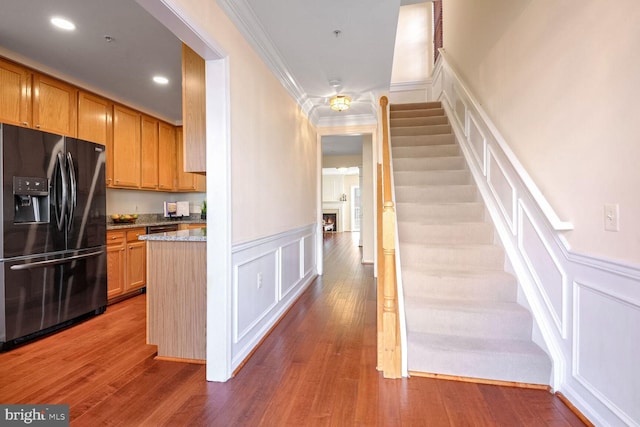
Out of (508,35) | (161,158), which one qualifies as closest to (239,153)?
(508,35)

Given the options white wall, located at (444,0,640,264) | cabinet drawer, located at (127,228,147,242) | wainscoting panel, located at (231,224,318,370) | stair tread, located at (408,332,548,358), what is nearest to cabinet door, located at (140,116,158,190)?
cabinet drawer, located at (127,228,147,242)

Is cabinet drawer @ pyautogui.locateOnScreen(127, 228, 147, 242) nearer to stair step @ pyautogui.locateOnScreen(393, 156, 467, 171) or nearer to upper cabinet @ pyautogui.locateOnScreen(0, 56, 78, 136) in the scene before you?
upper cabinet @ pyautogui.locateOnScreen(0, 56, 78, 136)

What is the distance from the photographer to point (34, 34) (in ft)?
8.10

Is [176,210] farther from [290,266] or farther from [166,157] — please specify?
[290,266]

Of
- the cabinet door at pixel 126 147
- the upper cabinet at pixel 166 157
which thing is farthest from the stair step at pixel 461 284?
the upper cabinet at pixel 166 157

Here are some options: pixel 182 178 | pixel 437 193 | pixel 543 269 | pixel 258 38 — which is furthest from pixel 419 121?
pixel 182 178

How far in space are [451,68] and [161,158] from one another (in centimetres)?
443

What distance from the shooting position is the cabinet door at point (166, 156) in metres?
4.63

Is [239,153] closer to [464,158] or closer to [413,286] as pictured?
[413,286]

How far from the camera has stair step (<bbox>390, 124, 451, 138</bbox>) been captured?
13.6ft

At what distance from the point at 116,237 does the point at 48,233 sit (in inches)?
33.1

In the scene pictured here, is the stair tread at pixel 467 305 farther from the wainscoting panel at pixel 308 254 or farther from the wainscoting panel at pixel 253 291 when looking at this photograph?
the wainscoting panel at pixel 308 254

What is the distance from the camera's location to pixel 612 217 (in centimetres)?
150

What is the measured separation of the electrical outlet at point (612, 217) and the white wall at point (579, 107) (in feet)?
0.07
